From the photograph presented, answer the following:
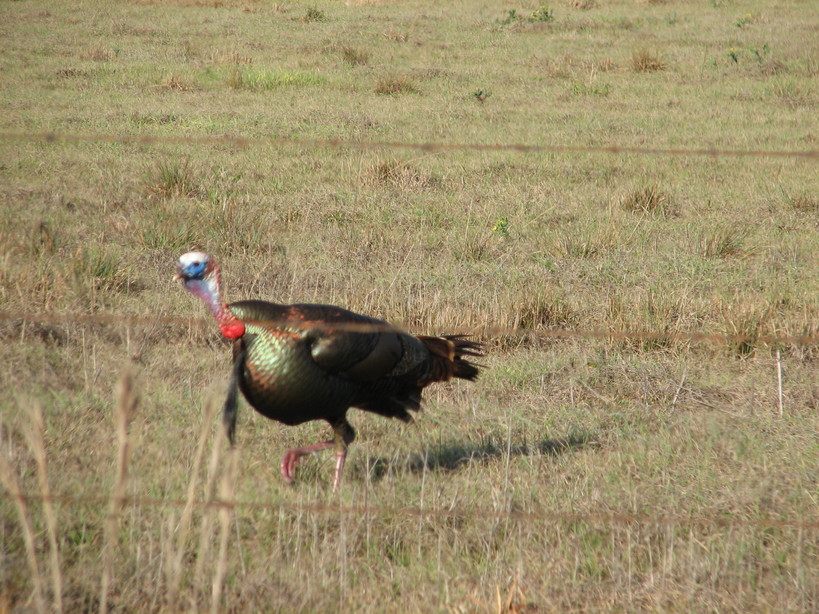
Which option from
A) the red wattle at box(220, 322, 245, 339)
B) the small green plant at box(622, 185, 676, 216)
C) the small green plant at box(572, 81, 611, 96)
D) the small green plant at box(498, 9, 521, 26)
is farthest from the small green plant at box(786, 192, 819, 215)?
the small green plant at box(498, 9, 521, 26)

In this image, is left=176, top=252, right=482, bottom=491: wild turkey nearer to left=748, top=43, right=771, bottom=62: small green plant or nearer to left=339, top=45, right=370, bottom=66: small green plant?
left=339, top=45, right=370, bottom=66: small green plant

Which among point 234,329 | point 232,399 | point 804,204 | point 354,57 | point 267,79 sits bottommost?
point 804,204

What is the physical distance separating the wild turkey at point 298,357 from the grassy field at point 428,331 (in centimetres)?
26

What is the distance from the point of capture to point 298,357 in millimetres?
3359

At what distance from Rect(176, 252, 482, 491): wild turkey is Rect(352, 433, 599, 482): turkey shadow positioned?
0.71ft

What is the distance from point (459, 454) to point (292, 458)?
0.76 m

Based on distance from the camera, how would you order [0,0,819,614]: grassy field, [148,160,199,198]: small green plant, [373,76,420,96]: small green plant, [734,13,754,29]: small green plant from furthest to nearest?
1. [734,13,754,29]: small green plant
2. [373,76,420,96]: small green plant
3. [148,160,199,198]: small green plant
4. [0,0,819,614]: grassy field

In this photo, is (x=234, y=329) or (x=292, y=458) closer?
(x=234, y=329)

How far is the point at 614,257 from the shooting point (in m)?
6.75

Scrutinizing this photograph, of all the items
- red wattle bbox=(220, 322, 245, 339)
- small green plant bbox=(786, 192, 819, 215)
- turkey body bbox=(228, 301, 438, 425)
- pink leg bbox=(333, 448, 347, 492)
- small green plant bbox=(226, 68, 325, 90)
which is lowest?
small green plant bbox=(786, 192, 819, 215)

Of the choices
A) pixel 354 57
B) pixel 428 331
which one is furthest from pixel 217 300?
pixel 354 57

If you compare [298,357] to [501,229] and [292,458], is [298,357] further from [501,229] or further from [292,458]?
[501,229]

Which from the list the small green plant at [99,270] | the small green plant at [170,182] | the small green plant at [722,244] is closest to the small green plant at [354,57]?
the small green plant at [170,182]

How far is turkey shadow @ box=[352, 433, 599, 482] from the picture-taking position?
379 centimetres
